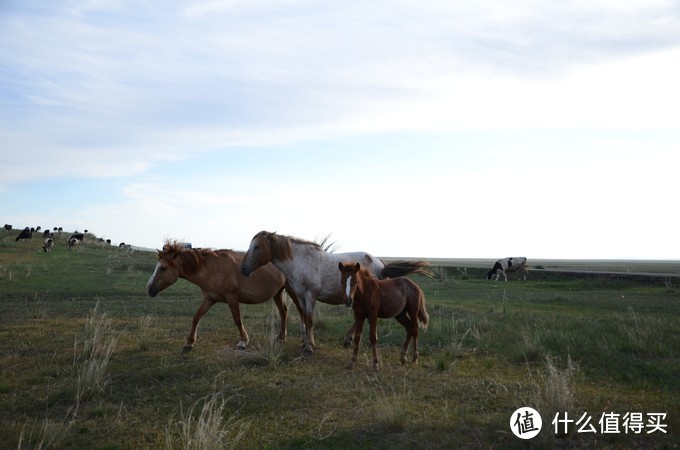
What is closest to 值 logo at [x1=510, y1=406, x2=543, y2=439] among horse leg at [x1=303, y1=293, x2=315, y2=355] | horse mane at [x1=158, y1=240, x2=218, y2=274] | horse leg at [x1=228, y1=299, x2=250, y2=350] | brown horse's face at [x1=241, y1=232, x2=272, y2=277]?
horse leg at [x1=303, y1=293, x2=315, y2=355]

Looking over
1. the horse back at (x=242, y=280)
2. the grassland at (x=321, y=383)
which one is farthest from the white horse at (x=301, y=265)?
the grassland at (x=321, y=383)

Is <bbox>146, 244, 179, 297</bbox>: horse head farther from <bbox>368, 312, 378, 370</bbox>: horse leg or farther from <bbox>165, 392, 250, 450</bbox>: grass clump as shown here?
<bbox>165, 392, 250, 450</bbox>: grass clump

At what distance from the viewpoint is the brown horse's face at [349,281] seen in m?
8.73

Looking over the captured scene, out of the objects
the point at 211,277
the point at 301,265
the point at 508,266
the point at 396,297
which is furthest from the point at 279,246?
the point at 508,266

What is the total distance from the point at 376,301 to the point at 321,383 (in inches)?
74.0

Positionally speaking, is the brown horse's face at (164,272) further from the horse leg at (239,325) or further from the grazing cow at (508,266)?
the grazing cow at (508,266)

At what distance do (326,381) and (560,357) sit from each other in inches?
183

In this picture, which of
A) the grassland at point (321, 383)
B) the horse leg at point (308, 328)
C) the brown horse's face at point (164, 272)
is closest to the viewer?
the grassland at point (321, 383)

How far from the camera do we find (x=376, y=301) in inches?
373

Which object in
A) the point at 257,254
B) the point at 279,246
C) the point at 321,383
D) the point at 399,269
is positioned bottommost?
the point at 321,383

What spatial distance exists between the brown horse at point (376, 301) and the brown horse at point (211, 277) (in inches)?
104

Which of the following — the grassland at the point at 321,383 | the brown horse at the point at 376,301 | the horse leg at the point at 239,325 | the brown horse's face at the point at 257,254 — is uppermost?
the brown horse's face at the point at 257,254

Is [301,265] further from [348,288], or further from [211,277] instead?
[348,288]

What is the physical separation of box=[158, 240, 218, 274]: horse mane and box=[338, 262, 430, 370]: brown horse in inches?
140
